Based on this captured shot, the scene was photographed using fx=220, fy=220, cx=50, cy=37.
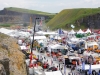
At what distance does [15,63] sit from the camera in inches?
486

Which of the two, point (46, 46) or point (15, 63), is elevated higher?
point (15, 63)

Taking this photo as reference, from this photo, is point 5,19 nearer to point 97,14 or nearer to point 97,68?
point 97,14

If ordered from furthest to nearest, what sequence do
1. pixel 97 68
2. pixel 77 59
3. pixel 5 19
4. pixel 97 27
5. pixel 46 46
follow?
pixel 5 19 → pixel 97 27 → pixel 46 46 → pixel 77 59 → pixel 97 68

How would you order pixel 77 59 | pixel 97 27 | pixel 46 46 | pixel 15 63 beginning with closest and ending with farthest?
pixel 15 63 → pixel 77 59 → pixel 46 46 → pixel 97 27

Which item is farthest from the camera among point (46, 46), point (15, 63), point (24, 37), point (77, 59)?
point (24, 37)

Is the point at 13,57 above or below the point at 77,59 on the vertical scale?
above

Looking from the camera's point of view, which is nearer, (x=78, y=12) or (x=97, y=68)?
(x=97, y=68)

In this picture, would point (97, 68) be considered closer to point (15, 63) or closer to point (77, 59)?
point (77, 59)

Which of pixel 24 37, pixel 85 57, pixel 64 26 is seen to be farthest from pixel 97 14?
pixel 85 57

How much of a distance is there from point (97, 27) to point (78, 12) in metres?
27.1

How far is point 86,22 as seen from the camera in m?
98.4

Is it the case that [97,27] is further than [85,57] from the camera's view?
Yes

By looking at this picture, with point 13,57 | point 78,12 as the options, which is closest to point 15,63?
point 13,57

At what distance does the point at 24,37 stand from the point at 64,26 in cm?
4894
